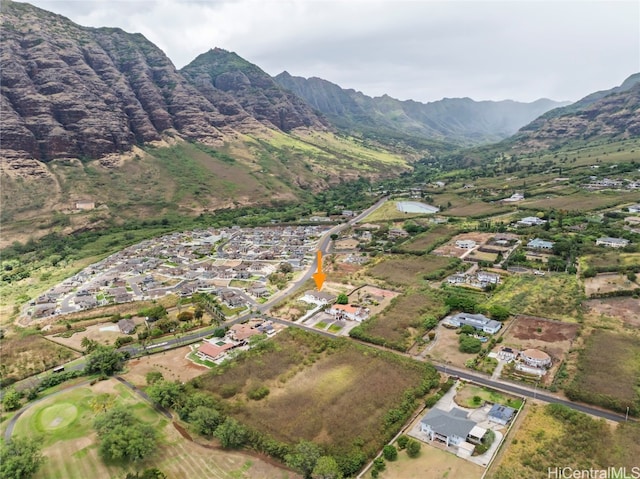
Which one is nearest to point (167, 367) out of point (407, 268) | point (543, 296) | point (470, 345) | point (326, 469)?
point (326, 469)

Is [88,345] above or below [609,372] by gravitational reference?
below

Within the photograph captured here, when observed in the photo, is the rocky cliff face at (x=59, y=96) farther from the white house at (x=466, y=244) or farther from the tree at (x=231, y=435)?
the tree at (x=231, y=435)

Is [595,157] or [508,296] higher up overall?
[595,157]

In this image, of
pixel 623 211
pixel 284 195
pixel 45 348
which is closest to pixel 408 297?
pixel 45 348

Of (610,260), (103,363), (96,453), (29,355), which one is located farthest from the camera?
(610,260)

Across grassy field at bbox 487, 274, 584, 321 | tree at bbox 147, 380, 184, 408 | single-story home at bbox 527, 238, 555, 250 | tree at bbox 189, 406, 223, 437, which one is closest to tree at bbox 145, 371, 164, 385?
tree at bbox 147, 380, 184, 408

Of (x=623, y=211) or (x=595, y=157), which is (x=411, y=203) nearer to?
(x=623, y=211)

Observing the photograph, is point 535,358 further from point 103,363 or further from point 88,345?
point 88,345

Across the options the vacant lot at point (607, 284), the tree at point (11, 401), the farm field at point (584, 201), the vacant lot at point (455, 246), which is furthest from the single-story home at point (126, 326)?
the farm field at point (584, 201)
